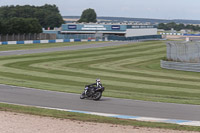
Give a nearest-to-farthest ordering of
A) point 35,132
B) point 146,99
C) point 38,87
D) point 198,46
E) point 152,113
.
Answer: point 35,132 → point 152,113 → point 146,99 → point 38,87 → point 198,46

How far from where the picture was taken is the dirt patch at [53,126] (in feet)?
39.5

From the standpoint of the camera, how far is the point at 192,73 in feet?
114

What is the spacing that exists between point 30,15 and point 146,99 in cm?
17358

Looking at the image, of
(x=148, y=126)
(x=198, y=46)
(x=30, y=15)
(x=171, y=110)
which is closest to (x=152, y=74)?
(x=198, y=46)

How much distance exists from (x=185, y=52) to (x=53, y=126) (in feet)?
88.2

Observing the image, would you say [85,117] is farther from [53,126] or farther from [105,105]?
[105,105]

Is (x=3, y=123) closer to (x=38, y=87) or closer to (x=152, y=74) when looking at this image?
(x=38, y=87)

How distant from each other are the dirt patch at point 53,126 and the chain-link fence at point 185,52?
25211 millimetres

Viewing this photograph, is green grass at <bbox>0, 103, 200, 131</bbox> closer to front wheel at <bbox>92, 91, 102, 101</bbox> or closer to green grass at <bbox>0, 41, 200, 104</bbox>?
front wheel at <bbox>92, 91, 102, 101</bbox>

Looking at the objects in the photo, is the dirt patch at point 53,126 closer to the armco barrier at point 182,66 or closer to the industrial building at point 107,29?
the armco barrier at point 182,66

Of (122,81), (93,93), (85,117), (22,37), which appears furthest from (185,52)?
(22,37)

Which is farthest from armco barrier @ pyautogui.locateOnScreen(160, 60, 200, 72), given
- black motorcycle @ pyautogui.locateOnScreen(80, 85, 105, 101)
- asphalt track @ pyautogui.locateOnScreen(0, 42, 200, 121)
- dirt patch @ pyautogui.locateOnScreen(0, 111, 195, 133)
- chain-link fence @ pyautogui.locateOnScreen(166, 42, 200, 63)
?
dirt patch @ pyautogui.locateOnScreen(0, 111, 195, 133)

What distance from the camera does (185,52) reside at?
37469 millimetres

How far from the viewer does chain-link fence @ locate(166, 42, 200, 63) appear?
36750mm
